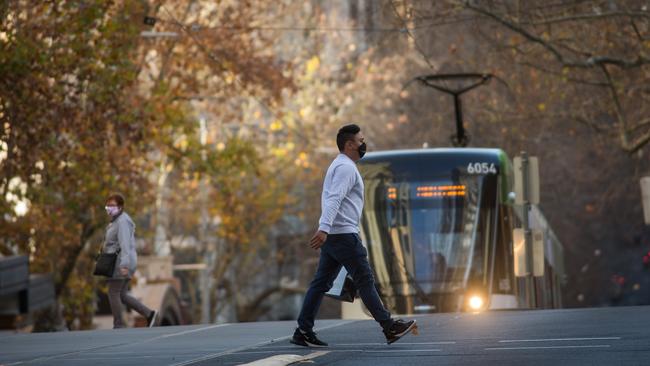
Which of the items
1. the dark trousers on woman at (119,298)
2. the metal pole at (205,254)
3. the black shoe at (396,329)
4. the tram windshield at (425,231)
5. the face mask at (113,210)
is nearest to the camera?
the black shoe at (396,329)

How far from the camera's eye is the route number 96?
24.8 metres

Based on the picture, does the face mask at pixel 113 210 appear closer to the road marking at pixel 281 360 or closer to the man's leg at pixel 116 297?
the man's leg at pixel 116 297

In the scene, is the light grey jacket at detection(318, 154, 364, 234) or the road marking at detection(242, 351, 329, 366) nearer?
the road marking at detection(242, 351, 329, 366)

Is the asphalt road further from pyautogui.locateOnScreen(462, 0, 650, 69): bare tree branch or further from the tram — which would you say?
pyautogui.locateOnScreen(462, 0, 650, 69): bare tree branch

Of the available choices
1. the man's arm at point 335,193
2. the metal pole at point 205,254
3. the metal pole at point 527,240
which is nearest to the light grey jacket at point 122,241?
the metal pole at point 527,240

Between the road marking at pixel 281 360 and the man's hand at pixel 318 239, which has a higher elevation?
the man's hand at pixel 318 239

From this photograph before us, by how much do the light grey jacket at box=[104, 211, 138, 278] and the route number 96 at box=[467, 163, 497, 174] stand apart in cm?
679

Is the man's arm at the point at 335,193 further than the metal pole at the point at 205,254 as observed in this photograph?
No

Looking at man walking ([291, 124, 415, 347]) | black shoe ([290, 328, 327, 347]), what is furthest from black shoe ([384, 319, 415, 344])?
black shoe ([290, 328, 327, 347])

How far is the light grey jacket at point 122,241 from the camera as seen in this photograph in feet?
64.5

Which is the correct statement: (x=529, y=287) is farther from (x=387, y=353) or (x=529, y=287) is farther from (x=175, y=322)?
(x=387, y=353)

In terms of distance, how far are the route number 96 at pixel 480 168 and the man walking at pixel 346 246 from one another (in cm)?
1266

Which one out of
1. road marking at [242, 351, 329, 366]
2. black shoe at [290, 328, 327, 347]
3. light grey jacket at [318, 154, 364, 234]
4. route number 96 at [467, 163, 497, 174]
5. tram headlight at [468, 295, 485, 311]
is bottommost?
road marking at [242, 351, 329, 366]

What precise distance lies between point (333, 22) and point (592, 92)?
2172 cm
